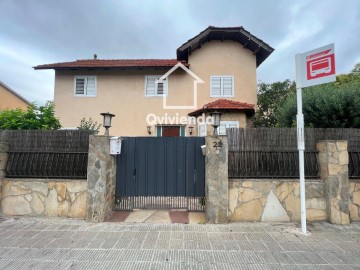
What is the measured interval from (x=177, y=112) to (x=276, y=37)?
8077 mm

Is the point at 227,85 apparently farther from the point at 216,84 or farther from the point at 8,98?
the point at 8,98

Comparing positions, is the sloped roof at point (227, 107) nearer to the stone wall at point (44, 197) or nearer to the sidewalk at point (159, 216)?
the sidewalk at point (159, 216)

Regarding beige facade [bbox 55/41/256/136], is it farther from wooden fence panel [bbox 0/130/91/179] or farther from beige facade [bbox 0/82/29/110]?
beige facade [bbox 0/82/29/110]

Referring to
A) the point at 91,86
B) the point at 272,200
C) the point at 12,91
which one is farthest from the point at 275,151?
the point at 12,91

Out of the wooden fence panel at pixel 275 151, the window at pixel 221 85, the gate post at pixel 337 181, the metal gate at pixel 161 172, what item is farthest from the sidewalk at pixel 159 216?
the window at pixel 221 85

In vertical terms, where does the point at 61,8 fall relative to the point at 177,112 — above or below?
above

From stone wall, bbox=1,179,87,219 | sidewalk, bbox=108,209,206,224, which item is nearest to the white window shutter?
sidewalk, bbox=108,209,206,224

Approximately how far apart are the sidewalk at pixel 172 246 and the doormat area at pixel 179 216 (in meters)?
0.24

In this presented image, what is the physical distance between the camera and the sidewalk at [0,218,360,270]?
10.3ft

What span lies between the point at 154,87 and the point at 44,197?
9.02m

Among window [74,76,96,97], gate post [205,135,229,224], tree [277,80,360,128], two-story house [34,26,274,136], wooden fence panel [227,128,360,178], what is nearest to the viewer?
gate post [205,135,229,224]

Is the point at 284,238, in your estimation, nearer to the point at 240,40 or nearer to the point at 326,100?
the point at 326,100

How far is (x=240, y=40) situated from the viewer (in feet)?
41.5

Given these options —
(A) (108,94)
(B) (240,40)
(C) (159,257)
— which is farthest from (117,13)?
(C) (159,257)
